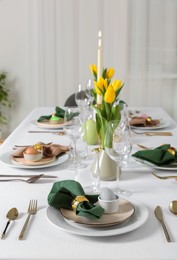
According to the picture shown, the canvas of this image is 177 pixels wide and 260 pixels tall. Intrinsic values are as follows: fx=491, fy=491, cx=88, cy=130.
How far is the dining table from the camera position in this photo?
110 cm

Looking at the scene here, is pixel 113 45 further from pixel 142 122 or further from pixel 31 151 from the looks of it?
pixel 31 151

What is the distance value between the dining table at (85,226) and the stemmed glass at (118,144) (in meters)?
0.10

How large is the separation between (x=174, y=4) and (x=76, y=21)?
Answer: 2.91 feet

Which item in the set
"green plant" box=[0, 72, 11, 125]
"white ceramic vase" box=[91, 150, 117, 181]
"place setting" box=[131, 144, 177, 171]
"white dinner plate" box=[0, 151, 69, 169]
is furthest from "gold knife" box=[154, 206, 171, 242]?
"green plant" box=[0, 72, 11, 125]

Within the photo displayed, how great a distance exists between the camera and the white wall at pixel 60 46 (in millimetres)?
4402

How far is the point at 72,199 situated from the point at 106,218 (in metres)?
0.12

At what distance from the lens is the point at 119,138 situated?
1568 mm

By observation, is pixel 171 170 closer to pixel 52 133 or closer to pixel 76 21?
pixel 52 133

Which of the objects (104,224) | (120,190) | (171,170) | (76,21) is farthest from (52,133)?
(76,21)

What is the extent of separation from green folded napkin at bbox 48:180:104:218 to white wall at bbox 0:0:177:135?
10.4 ft

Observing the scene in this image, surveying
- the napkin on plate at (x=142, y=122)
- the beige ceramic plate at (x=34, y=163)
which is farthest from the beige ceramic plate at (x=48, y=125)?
the beige ceramic plate at (x=34, y=163)

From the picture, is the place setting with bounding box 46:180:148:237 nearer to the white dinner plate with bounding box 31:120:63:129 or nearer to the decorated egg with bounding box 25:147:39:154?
the decorated egg with bounding box 25:147:39:154

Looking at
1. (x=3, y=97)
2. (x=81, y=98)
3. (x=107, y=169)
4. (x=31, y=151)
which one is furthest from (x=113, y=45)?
(x=107, y=169)

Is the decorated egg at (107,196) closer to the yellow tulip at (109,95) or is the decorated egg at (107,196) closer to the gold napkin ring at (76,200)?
the gold napkin ring at (76,200)
